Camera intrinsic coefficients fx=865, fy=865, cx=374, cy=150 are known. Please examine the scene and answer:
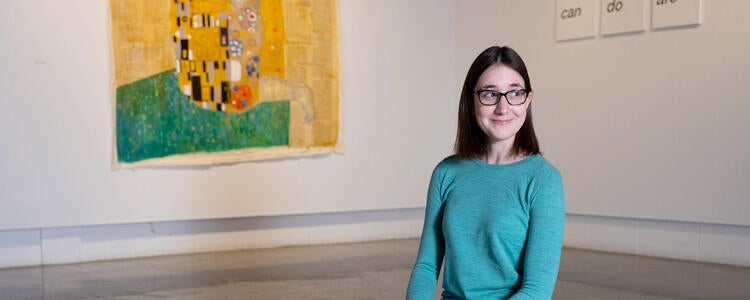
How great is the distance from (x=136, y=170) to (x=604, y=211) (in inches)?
133

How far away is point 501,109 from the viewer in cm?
187

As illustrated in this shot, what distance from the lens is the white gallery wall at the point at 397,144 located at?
18.4 ft

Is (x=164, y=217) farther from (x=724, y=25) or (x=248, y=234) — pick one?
(x=724, y=25)

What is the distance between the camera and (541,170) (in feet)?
6.01

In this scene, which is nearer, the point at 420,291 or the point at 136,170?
the point at 420,291

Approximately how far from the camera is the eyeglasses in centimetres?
187

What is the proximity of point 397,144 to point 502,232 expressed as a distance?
5.45m

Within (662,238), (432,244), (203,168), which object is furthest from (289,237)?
(432,244)

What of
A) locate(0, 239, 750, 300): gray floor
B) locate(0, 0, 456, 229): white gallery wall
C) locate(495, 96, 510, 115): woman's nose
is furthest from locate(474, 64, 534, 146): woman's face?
locate(0, 0, 456, 229): white gallery wall

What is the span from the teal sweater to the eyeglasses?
0.42 feet

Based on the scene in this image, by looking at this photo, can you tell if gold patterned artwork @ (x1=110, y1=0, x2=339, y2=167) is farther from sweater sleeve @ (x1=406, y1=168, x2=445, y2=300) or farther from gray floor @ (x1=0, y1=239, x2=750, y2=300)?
sweater sleeve @ (x1=406, y1=168, x2=445, y2=300)

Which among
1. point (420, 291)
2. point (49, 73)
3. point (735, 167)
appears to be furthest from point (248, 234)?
point (420, 291)

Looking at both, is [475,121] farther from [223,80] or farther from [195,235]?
[195,235]

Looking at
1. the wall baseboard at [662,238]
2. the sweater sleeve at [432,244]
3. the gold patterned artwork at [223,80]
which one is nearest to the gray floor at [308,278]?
the wall baseboard at [662,238]
